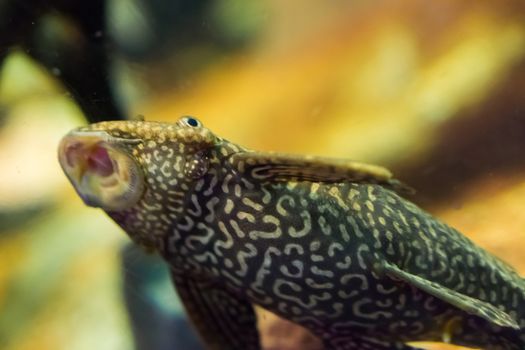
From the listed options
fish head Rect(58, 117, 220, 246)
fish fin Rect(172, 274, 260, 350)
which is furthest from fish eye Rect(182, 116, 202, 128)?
fish fin Rect(172, 274, 260, 350)

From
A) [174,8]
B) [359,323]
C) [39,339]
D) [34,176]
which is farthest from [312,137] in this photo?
[39,339]

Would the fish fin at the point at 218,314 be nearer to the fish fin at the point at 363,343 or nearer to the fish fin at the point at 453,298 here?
the fish fin at the point at 363,343

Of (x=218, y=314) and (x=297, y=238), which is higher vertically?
(x=297, y=238)

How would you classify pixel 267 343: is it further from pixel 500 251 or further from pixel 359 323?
pixel 500 251

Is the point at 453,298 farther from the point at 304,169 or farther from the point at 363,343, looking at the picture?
the point at 304,169

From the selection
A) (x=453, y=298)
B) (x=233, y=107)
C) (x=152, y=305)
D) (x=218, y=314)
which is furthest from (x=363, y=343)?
(x=233, y=107)

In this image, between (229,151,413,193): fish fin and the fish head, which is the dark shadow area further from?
(229,151,413,193): fish fin
